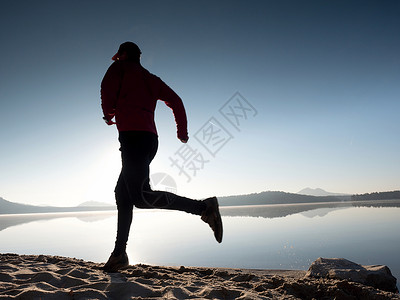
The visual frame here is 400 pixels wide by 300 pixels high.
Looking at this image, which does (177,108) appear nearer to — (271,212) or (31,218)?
(271,212)

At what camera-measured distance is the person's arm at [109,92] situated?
2402mm

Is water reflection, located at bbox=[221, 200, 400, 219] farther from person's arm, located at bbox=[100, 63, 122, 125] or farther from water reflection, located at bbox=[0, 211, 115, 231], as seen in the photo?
person's arm, located at bbox=[100, 63, 122, 125]

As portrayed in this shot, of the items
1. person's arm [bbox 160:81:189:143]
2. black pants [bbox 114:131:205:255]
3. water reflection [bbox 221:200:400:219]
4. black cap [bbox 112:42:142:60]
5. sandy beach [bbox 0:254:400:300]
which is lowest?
water reflection [bbox 221:200:400:219]

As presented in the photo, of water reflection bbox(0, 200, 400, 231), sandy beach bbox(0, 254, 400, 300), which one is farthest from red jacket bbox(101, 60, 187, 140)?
water reflection bbox(0, 200, 400, 231)

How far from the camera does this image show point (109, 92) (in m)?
2.41

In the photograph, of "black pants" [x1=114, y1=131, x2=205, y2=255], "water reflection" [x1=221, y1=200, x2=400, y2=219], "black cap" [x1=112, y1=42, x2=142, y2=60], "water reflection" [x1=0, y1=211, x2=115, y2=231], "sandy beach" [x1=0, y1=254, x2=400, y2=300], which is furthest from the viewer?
"water reflection" [x1=0, y1=211, x2=115, y2=231]

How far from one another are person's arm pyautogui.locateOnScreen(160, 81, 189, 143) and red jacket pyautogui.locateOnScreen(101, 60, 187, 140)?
0.10 metres

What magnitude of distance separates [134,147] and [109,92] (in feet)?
1.90

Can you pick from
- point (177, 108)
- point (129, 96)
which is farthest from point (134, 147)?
point (177, 108)

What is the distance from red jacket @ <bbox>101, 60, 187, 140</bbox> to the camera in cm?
237

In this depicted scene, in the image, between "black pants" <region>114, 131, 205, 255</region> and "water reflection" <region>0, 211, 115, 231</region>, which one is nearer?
"black pants" <region>114, 131, 205, 255</region>

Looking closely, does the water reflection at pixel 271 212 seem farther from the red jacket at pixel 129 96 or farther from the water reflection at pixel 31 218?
the red jacket at pixel 129 96

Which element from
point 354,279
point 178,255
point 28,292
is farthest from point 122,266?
point 178,255

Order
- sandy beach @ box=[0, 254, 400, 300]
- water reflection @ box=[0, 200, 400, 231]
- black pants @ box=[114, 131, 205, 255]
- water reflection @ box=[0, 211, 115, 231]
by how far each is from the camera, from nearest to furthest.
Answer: sandy beach @ box=[0, 254, 400, 300], black pants @ box=[114, 131, 205, 255], water reflection @ box=[0, 200, 400, 231], water reflection @ box=[0, 211, 115, 231]
